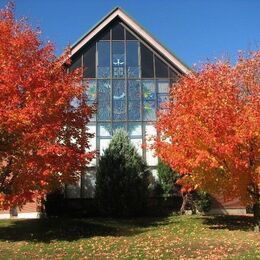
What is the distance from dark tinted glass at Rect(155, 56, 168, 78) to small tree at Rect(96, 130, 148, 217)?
5368 mm

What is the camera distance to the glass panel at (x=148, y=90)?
95.2 feet

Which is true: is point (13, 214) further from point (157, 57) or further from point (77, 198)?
point (157, 57)

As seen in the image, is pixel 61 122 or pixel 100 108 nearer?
pixel 61 122

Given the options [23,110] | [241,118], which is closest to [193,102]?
[241,118]

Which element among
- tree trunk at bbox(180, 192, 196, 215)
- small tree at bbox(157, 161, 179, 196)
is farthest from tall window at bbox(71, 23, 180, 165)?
tree trunk at bbox(180, 192, 196, 215)

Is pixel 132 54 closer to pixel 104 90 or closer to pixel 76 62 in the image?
pixel 104 90

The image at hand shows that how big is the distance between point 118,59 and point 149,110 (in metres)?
3.58

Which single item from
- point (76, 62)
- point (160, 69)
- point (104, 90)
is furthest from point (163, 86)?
→ point (76, 62)

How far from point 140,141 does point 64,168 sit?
36.9ft

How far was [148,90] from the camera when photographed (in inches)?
1146

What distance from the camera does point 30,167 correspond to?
17.0 metres

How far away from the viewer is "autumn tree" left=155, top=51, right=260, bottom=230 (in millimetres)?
17328

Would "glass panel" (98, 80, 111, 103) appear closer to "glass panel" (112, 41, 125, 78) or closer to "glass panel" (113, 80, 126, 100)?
"glass panel" (113, 80, 126, 100)

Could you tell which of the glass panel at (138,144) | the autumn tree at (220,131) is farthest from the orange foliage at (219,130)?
the glass panel at (138,144)
